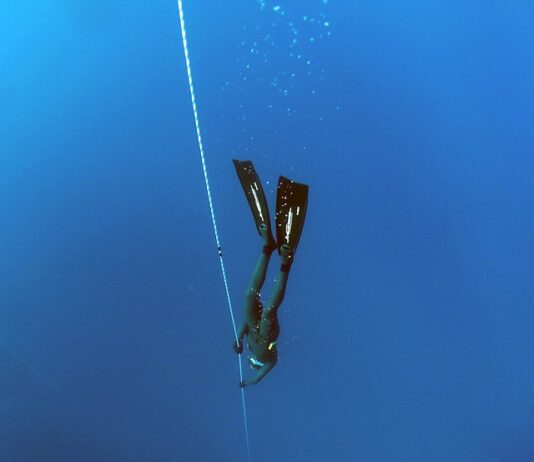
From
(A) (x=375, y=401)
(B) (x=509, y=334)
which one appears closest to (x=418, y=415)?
(A) (x=375, y=401)

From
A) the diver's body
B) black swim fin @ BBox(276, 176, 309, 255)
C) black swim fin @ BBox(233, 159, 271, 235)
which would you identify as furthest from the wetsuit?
black swim fin @ BBox(233, 159, 271, 235)

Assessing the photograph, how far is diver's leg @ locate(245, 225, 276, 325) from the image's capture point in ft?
11.5

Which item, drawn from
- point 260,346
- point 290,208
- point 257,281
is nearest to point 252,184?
point 290,208

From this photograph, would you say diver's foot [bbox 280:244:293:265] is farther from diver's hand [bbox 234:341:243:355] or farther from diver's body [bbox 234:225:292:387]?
diver's hand [bbox 234:341:243:355]

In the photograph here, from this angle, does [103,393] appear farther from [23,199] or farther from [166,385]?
[23,199]

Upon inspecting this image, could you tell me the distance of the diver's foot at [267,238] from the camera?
340cm

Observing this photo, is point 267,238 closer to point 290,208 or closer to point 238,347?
point 290,208

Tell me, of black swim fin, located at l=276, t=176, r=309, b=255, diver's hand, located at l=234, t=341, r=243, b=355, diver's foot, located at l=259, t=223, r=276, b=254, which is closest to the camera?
black swim fin, located at l=276, t=176, r=309, b=255

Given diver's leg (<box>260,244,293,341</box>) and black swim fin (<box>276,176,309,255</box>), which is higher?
black swim fin (<box>276,176,309,255</box>)

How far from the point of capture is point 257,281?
12.3 feet

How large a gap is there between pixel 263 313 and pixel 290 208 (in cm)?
110

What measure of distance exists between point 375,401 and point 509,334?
7.16 feet

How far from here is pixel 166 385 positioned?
22.2 feet

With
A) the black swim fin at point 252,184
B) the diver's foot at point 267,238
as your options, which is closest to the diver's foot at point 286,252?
the diver's foot at point 267,238
